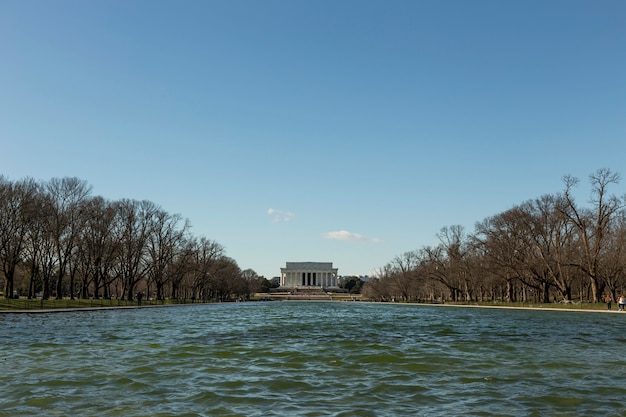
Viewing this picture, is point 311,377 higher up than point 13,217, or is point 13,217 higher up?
point 13,217

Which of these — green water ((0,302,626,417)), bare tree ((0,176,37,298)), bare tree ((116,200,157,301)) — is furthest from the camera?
bare tree ((116,200,157,301))

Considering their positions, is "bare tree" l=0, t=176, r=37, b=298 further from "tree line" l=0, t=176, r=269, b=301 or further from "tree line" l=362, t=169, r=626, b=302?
"tree line" l=362, t=169, r=626, b=302

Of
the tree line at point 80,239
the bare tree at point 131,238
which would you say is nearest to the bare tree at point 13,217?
the tree line at point 80,239

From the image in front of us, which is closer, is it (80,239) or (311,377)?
(311,377)

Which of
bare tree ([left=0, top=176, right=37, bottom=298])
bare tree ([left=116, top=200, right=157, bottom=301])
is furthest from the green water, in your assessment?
bare tree ([left=116, top=200, right=157, bottom=301])

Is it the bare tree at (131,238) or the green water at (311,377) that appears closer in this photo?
the green water at (311,377)

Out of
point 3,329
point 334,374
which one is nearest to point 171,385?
point 334,374

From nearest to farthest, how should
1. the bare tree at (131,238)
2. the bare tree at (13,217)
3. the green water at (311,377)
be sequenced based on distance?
the green water at (311,377) < the bare tree at (13,217) < the bare tree at (131,238)

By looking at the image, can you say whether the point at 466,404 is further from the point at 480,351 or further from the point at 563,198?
the point at 563,198

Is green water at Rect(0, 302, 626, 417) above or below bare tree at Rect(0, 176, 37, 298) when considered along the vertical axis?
below

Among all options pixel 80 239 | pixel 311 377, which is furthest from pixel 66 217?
pixel 311 377

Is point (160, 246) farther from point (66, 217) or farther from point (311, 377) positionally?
point (311, 377)

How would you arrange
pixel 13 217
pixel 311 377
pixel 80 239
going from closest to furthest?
1. pixel 311 377
2. pixel 13 217
3. pixel 80 239

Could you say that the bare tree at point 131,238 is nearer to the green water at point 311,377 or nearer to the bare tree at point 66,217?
the bare tree at point 66,217
